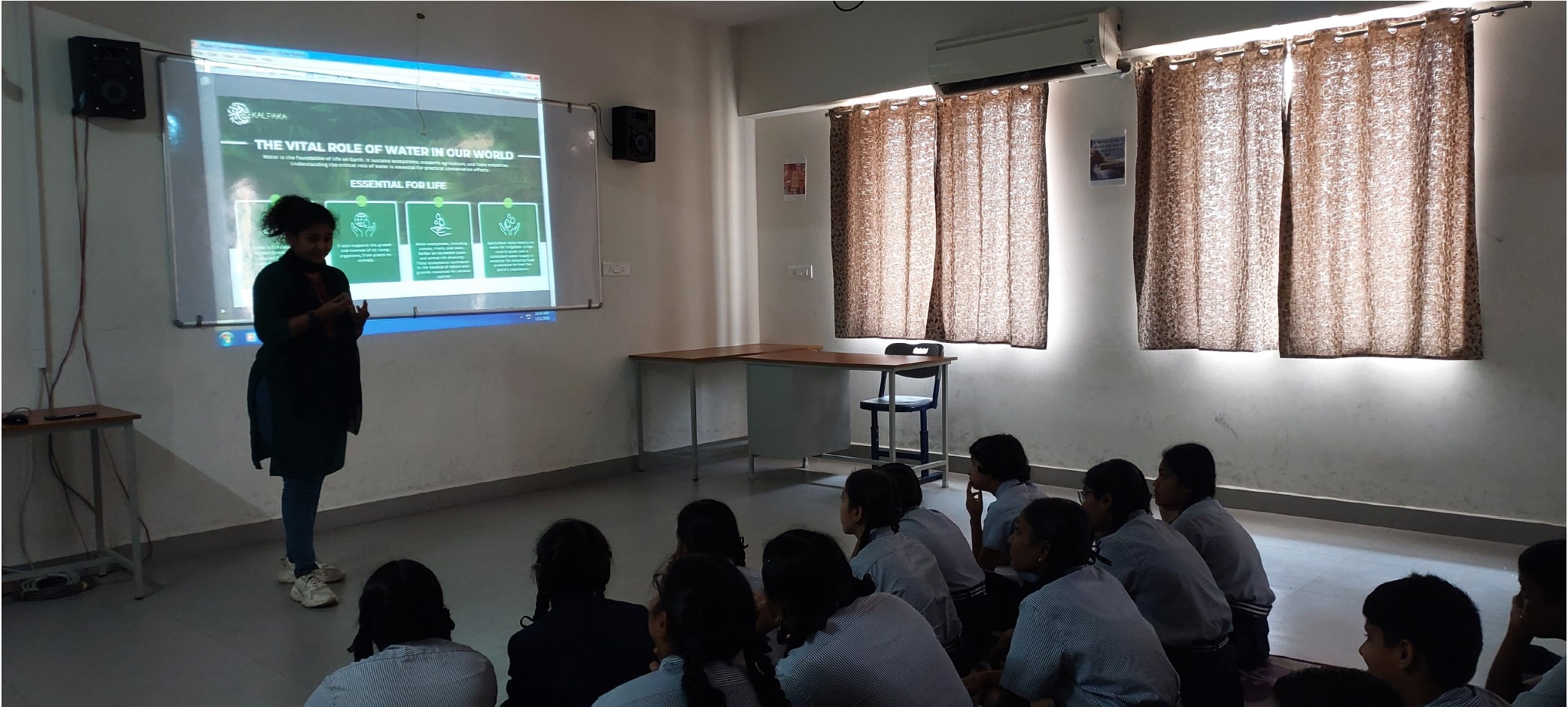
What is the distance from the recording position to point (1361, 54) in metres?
4.57

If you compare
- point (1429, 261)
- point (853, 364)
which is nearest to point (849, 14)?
point (853, 364)

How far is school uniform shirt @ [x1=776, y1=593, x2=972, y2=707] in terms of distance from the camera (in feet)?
5.68

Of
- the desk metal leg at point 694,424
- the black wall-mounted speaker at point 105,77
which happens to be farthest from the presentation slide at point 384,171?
the desk metal leg at point 694,424

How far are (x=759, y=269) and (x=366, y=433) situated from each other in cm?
286

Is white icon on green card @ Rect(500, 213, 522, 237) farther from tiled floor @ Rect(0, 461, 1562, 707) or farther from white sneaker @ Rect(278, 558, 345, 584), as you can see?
white sneaker @ Rect(278, 558, 345, 584)

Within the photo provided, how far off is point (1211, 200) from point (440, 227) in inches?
150

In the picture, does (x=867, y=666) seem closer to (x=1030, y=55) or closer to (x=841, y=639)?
(x=841, y=639)

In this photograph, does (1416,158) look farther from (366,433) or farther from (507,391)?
(366,433)

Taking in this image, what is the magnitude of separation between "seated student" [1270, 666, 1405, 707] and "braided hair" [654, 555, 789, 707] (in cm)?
70

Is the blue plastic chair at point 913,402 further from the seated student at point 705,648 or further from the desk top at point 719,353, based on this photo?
the seated student at point 705,648

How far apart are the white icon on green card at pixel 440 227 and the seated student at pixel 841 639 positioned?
155 inches

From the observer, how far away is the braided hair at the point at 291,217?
11.7 feet

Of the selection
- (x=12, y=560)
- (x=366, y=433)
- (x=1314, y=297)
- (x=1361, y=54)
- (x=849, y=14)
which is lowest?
(x=12, y=560)

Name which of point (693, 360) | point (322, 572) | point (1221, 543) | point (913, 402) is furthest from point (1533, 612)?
point (693, 360)
